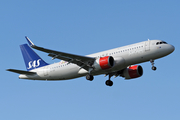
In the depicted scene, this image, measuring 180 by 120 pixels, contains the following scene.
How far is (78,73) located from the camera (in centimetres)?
4053

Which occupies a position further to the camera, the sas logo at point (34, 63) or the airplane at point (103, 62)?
the sas logo at point (34, 63)

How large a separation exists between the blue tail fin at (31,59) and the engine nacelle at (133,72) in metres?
11.6

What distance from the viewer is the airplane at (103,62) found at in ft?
122

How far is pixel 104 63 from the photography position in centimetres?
3759

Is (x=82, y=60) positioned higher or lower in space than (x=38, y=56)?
lower

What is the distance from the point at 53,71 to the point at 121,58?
10.1 m

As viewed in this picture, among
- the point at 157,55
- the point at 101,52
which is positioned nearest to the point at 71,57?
the point at 101,52

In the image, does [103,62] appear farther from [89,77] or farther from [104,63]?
[89,77]

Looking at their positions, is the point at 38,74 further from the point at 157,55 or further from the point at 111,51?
the point at 157,55

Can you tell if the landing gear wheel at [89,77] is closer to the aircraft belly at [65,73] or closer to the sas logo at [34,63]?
the aircraft belly at [65,73]

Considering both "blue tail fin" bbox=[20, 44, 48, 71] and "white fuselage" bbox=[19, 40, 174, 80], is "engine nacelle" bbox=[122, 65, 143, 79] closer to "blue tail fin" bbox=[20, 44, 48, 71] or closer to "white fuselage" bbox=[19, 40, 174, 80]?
"white fuselage" bbox=[19, 40, 174, 80]

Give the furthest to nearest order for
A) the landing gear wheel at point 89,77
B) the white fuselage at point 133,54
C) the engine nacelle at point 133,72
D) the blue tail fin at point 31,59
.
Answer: the blue tail fin at point 31,59 → the engine nacelle at point 133,72 → the landing gear wheel at point 89,77 → the white fuselage at point 133,54

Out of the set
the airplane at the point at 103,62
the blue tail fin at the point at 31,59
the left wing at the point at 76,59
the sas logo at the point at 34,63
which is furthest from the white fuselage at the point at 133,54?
the sas logo at the point at 34,63

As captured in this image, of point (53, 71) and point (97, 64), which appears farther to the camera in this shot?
point (53, 71)
